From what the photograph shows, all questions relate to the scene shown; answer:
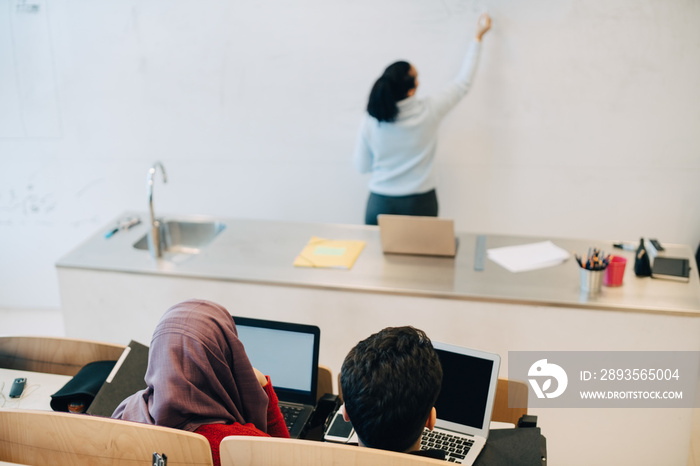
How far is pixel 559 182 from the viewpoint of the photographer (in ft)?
11.3

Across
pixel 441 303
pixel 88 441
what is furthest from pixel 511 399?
pixel 88 441

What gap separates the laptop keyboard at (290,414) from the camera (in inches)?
68.6

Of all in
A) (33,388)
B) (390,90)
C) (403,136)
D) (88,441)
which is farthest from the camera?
(403,136)

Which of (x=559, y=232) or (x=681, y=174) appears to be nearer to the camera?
(x=681, y=174)

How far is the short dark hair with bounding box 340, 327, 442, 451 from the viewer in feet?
3.93

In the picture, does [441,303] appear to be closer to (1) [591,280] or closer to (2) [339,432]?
(1) [591,280]

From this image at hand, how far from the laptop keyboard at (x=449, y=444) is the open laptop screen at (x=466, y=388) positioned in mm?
43

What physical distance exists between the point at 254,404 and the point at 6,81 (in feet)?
10.4

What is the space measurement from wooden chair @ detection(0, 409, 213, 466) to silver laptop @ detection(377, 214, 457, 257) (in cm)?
137

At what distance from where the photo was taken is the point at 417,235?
8.25 ft

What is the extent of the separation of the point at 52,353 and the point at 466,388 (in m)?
1.27

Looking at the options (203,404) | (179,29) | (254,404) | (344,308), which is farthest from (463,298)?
(179,29)

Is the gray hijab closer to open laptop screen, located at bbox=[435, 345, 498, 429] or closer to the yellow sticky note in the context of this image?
open laptop screen, located at bbox=[435, 345, 498, 429]

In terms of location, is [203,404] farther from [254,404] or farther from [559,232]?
[559,232]
